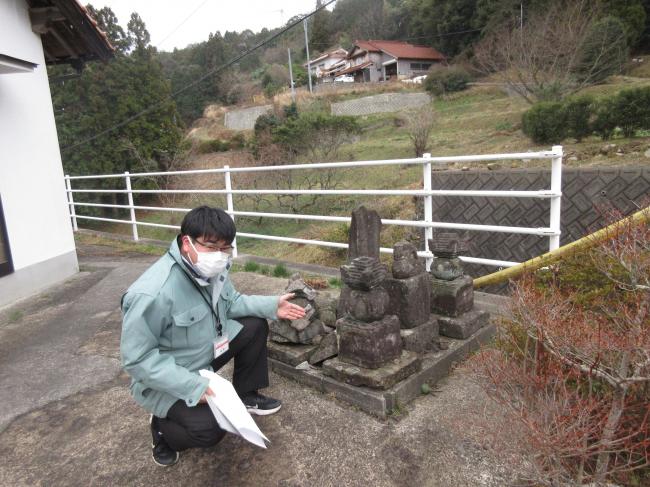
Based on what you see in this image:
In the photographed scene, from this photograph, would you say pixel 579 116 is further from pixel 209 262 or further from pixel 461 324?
pixel 209 262

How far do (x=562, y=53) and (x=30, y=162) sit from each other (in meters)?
15.2

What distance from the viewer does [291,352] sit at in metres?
2.71

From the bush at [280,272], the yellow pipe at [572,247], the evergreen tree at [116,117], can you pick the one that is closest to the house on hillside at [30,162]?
the bush at [280,272]

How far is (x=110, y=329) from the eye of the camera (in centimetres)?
380

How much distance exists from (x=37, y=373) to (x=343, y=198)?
8813 mm

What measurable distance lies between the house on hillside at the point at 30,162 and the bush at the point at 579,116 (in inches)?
339

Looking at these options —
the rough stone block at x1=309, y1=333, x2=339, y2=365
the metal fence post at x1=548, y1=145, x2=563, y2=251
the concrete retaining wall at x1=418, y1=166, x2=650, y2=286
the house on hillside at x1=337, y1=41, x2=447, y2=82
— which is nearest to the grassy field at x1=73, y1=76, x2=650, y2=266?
the concrete retaining wall at x1=418, y1=166, x2=650, y2=286

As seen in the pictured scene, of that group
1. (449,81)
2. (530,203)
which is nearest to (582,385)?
(530,203)

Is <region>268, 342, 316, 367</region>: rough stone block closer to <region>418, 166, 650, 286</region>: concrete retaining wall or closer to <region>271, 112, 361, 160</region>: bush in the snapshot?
<region>418, 166, 650, 286</region>: concrete retaining wall

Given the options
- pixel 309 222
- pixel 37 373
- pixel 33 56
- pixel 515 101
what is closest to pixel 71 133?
pixel 309 222

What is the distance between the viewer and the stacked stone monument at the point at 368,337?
229 cm

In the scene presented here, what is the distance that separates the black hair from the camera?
1946mm

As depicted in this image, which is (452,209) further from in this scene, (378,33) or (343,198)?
(378,33)

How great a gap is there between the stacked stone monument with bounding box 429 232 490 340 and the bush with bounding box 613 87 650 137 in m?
7.65
